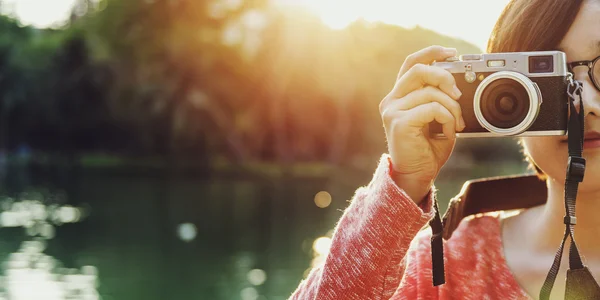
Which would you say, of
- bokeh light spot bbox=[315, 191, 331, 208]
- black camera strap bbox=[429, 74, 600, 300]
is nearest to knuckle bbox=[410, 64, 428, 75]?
black camera strap bbox=[429, 74, 600, 300]

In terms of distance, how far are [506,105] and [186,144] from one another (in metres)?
26.8

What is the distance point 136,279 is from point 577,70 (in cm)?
941

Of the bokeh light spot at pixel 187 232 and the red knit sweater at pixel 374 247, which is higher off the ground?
the bokeh light spot at pixel 187 232

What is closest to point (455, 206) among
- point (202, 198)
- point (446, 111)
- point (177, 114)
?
point (446, 111)

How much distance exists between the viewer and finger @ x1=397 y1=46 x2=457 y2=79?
1.41 meters

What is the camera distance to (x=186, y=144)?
91.2ft

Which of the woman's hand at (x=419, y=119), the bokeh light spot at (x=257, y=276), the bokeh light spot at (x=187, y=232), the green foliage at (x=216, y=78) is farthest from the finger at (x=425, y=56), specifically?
the green foliage at (x=216, y=78)

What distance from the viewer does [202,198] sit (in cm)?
1956

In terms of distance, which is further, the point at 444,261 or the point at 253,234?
the point at 253,234

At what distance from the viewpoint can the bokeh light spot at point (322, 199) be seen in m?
18.1

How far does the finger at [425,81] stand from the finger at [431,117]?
4 centimetres

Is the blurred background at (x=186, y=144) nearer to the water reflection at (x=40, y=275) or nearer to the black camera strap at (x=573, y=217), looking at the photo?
the water reflection at (x=40, y=275)

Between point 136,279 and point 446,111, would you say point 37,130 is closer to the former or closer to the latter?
point 136,279

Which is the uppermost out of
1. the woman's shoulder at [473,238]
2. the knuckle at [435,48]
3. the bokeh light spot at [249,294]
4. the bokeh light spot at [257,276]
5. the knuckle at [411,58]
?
the bokeh light spot at [257,276]
